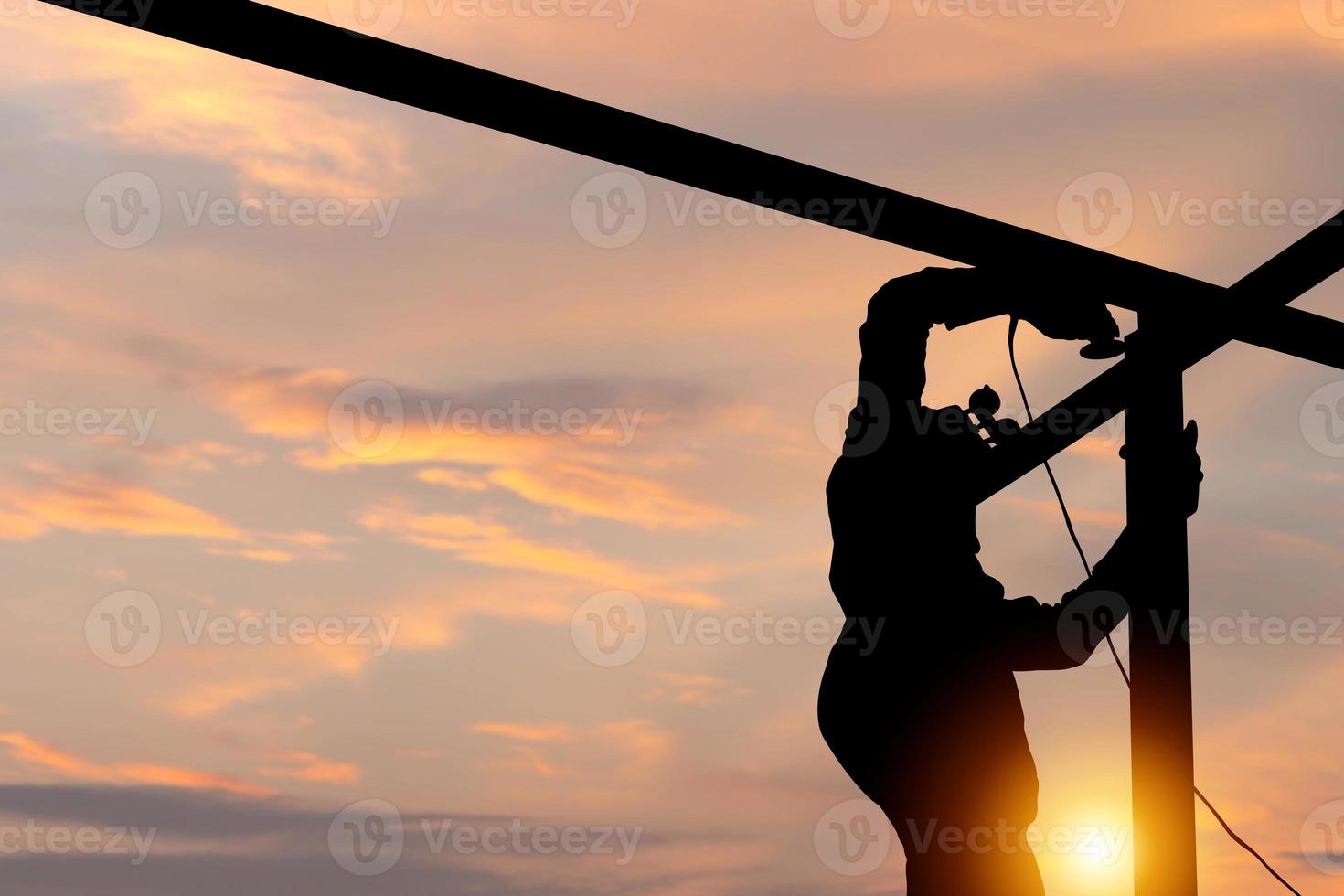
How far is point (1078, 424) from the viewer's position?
5.15 m

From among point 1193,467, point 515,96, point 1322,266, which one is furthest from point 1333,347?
point 515,96

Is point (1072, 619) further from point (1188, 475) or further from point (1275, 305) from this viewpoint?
point (1275, 305)

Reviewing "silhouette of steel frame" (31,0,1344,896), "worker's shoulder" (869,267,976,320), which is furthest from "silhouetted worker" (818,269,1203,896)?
"silhouette of steel frame" (31,0,1344,896)

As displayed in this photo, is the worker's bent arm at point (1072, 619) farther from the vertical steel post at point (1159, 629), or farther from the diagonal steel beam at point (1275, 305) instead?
the diagonal steel beam at point (1275, 305)

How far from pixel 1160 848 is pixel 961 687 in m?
0.84

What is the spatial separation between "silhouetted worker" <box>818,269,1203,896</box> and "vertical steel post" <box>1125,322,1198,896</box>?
0.68 ft

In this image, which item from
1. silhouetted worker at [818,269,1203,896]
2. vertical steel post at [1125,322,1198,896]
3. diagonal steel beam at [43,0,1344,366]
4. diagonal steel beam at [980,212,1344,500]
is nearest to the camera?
diagonal steel beam at [43,0,1344,366]

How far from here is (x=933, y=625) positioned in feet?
16.5

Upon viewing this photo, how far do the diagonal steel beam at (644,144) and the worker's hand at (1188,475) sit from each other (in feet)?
1.24

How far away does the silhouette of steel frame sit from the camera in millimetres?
4164

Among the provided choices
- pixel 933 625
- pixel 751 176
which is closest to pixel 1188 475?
pixel 933 625

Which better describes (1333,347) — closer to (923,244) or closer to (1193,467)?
(1193,467)

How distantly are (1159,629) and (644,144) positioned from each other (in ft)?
6.88

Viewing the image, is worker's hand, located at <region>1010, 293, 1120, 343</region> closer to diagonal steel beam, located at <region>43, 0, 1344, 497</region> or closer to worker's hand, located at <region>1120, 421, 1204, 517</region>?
diagonal steel beam, located at <region>43, 0, 1344, 497</region>
